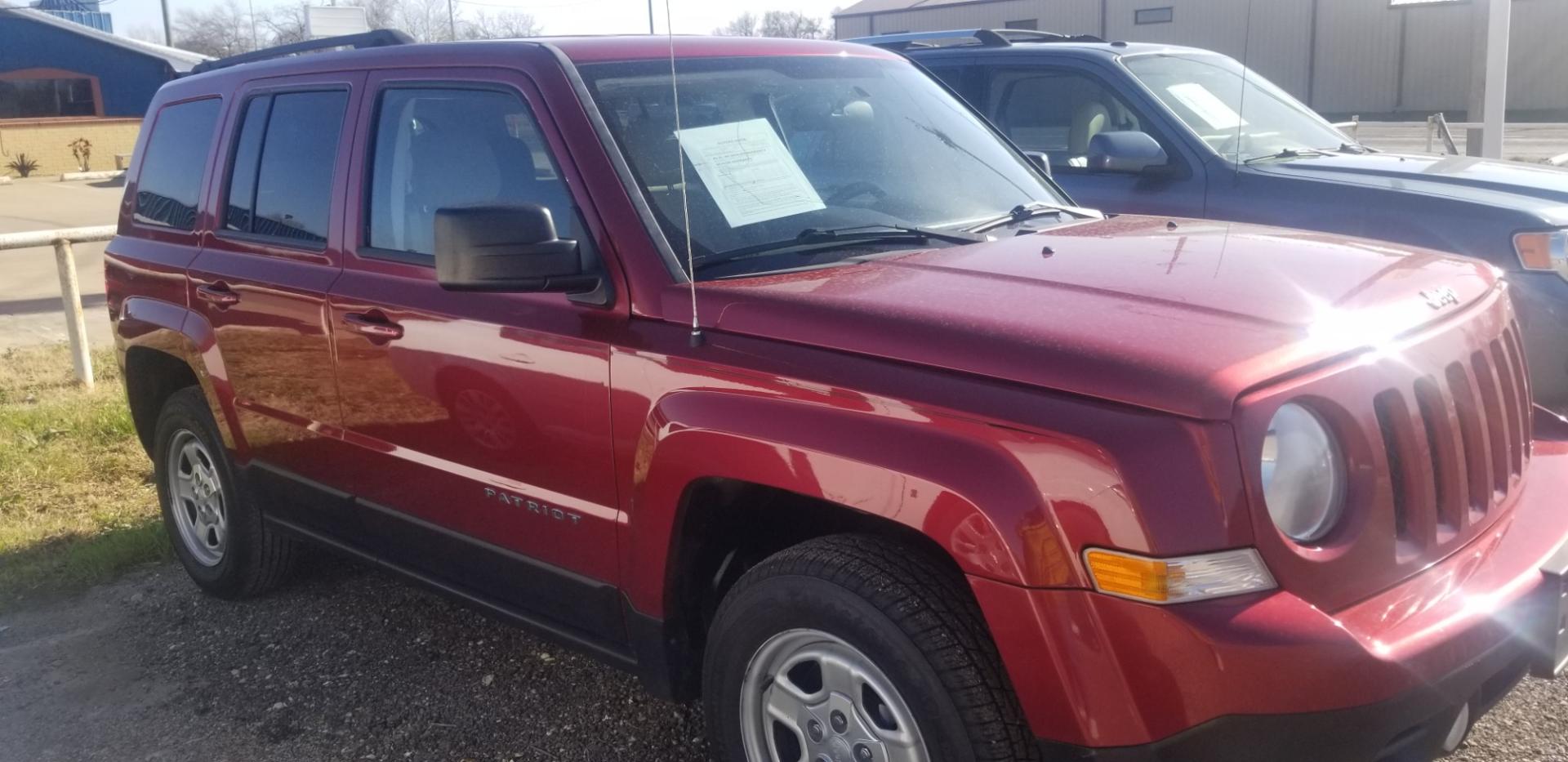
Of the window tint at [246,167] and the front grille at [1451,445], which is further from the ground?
the window tint at [246,167]

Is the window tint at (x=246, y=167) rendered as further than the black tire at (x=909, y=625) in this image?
Yes

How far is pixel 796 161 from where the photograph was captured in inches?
135

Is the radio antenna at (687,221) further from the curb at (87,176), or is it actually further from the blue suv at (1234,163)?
the curb at (87,176)

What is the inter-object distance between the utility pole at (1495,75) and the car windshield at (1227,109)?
3.45m

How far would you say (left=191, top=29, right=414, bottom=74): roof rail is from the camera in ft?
13.7

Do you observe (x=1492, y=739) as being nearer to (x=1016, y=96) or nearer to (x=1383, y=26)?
(x=1016, y=96)

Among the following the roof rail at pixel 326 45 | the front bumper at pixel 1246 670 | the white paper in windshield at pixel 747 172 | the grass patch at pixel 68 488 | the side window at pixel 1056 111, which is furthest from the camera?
the side window at pixel 1056 111

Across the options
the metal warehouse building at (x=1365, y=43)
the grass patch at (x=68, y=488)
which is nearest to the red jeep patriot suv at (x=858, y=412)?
the grass patch at (x=68, y=488)

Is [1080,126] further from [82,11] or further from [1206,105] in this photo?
[82,11]

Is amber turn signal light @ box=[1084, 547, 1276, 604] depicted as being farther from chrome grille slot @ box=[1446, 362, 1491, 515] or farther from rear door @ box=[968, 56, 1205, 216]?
rear door @ box=[968, 56, 1205, 216]

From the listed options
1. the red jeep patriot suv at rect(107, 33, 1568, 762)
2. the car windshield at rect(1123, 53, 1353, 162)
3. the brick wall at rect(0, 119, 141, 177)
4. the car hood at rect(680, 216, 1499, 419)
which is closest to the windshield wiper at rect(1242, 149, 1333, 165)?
the car windshield at rect(1123, 53, 1353, 162)

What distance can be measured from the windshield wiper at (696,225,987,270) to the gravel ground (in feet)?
4.42

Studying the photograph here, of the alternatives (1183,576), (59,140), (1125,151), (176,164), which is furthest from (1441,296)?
(59,140)

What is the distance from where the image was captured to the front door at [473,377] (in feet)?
10.3
